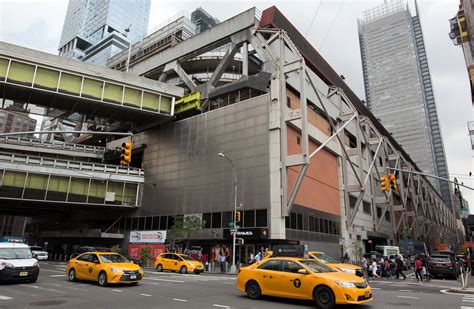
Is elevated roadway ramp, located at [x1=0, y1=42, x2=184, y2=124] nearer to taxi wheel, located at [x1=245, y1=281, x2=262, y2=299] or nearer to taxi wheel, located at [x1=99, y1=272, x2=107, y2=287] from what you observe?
taxi wheel, located at [x1=99, y1=272, x2=107, y2=287]

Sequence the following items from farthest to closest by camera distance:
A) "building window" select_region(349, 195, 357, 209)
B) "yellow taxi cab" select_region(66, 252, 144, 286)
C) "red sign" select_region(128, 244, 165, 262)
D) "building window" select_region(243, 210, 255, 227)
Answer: "building window" select_region(349, 195, 357, 209), "red sign" select_region(128, 244, 165, 262), "building window" select_region(243, 210, 255, 227), "yellow taxi cab" select_region(66, 252, 144, 286)

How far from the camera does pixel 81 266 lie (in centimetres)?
1603

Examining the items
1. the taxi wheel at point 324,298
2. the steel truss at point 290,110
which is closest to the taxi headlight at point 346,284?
the taxi wheel at point 324,298

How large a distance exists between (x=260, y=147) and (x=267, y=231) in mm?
8676

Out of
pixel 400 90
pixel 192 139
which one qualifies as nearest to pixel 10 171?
pixel 192 139

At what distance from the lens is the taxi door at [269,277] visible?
437 inches

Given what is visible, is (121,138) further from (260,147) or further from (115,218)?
(260,147)

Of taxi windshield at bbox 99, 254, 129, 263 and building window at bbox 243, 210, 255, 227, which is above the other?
building window at bbox 243, 210, 255, 227

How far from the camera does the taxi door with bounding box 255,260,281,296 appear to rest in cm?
1111

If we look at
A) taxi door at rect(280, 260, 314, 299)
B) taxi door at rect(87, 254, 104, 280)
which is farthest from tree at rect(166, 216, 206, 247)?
taxi door at rect(280, 260, 314, 299)

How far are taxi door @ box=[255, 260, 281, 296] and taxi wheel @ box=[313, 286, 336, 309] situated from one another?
4.69 ft

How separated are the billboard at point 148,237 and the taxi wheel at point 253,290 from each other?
26609mm

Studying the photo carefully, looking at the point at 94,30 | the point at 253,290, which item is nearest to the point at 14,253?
the point at 253,290

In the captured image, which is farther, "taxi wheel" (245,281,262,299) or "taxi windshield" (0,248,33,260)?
"taxi windshield" (0,248,33,260)
